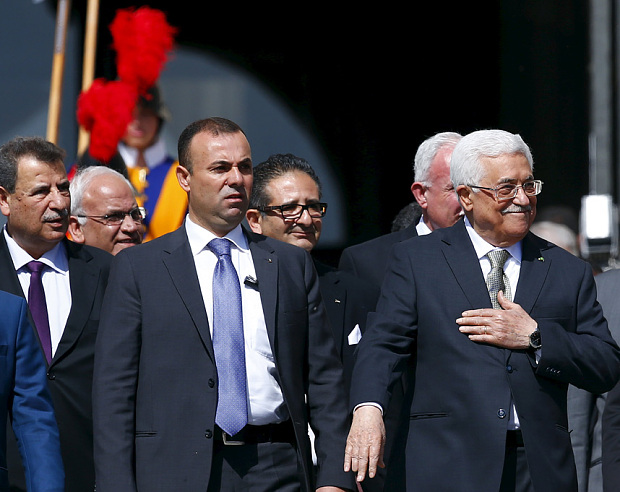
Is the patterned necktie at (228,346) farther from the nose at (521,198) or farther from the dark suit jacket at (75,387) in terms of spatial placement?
the nose at (521,198)

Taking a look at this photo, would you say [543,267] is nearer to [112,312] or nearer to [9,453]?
[112,312]

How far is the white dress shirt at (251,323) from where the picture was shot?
14.5 ft

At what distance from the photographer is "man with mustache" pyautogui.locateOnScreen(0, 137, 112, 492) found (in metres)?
4.95

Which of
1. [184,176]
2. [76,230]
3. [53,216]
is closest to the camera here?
[184,176]

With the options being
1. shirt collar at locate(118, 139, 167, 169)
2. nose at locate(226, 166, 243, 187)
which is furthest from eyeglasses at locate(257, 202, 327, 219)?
shirt collar at locate(118, 139, 167, 169)

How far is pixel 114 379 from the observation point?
437cm

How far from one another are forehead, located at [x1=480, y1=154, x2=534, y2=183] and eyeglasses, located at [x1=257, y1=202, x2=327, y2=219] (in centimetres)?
124

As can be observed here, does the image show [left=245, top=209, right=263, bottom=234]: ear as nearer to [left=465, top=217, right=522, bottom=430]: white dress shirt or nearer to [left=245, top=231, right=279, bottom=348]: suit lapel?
[left=245, top=231, right=279, bottom=348]: suit lapel

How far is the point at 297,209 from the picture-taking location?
5.70 meters

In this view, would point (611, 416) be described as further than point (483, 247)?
Yes

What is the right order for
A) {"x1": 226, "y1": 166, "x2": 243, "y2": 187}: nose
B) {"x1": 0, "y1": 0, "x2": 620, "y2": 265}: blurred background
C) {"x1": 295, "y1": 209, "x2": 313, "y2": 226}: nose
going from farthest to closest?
{"x1": 0, "y1": 0, "x2": 620, "y2": 265}: blurred background < {"x1": 295, "y1": 209, "x2": 313, "y2": 226}: nose < {"x1": 226, "y1": 166, "x2": 243, "y2": 187}: nose

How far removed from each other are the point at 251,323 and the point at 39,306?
3.40 feet

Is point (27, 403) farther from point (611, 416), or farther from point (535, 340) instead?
point (611, 416)

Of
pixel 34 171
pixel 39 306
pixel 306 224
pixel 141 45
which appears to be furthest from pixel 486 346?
pixel 141 45
